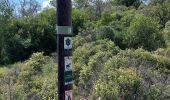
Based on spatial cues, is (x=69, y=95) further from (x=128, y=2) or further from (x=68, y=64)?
(x=128, y=2)

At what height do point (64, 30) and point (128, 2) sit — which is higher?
point (128, 2)

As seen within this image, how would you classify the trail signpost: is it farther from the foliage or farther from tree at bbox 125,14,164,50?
tree at bbox 125,14,164,50

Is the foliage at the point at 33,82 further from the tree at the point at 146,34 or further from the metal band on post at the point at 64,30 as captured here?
the metal band on post at the point at 64,30

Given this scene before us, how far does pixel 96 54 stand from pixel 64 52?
23325 millimetres

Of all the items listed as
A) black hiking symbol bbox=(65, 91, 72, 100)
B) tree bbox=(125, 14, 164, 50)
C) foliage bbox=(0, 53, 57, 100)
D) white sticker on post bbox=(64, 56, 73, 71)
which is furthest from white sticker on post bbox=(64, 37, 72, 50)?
tree bbox=(125, 14, 164, 50)

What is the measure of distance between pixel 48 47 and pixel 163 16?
1465cm

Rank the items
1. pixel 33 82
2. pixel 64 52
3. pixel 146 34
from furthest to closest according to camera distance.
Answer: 1. pixel 146 34
2. pixel 33 82
3. pixel 64 52

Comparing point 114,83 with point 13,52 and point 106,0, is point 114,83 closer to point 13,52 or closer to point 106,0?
point 13,52

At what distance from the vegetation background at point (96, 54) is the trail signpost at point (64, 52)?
106 inches

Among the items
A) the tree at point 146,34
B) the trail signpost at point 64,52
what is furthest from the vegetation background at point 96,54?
the trail signpost at point 64,52

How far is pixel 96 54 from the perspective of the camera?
2762 cm

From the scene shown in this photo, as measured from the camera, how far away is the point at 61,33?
432 cm

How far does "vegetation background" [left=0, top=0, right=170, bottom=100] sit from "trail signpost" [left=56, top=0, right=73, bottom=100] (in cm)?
270

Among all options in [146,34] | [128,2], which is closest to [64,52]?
[146,34]
